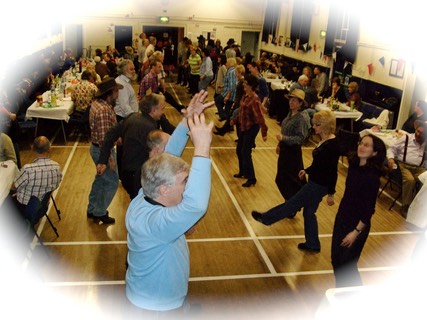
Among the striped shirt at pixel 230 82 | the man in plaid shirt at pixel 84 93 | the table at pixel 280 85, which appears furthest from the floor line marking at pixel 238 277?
the table at pixel 280 85

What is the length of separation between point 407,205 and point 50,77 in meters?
8.04

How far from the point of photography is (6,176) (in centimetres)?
445

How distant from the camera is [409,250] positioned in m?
4.82

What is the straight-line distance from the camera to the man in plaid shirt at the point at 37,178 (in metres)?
4.19

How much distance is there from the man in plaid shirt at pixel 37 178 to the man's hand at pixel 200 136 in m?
2.75

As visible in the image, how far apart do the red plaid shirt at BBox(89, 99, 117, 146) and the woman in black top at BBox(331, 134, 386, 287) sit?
101 inches

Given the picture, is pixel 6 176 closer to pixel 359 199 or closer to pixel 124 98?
pixel 124 98

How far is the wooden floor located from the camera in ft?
12.0

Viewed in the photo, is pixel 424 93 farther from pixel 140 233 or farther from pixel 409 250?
pixel 140 233

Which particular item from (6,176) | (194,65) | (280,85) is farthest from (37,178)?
(194,65)

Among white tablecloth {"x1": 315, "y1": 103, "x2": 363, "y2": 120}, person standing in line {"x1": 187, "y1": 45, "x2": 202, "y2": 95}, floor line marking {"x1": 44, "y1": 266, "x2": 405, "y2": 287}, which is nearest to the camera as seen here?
floor line marking {"x1": 44, "y1": 266, "x2": 405, "y2": 287}

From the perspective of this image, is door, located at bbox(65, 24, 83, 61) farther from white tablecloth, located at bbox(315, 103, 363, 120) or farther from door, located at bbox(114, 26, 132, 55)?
white tablecloth, located at bbox(315, 103, 363, 120)

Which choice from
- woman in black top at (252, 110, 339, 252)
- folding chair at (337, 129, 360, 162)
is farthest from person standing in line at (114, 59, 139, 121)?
folding chair at (337, 129, 360, 162)

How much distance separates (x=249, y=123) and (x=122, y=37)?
44.3 feet
